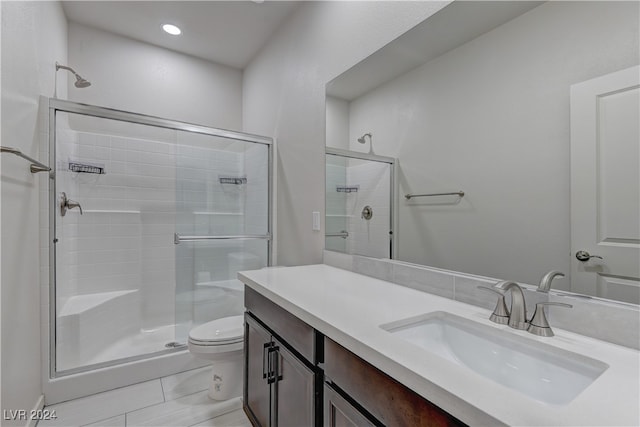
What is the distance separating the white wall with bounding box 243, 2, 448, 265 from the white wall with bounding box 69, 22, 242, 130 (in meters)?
0.54

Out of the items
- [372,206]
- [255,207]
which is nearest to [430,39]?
[372,206]

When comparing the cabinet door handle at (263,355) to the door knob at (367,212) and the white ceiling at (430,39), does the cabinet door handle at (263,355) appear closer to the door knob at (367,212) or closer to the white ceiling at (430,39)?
the door knob at (367,212)

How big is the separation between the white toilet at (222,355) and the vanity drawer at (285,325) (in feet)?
1.46

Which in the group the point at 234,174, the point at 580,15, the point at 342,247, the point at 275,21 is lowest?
the point at 342,247

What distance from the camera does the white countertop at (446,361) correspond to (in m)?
0.49

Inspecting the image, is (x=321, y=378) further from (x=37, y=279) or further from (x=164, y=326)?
(x=164, y=326)

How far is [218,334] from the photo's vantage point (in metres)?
1.89

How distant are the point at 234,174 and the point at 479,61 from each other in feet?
6.66

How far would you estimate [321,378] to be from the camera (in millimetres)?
970

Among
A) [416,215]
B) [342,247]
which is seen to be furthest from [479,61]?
[342,247]

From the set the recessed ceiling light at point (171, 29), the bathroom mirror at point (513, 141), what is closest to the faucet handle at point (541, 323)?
the bathroom mirror at point (513, 141)

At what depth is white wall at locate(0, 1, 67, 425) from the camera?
1297 mm

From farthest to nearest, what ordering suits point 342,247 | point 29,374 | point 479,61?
point 342,247 → point 29,374 → point 479,61

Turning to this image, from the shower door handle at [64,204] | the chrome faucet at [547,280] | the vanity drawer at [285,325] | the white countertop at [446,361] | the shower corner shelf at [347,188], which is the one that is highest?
the shower corner shelf at [347,188]
